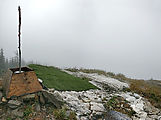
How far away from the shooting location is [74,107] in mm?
5500

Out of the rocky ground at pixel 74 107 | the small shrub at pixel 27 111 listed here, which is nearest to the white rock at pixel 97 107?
the rocky ground at pixel 74 107

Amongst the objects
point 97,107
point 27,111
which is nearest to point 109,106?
point 97,107

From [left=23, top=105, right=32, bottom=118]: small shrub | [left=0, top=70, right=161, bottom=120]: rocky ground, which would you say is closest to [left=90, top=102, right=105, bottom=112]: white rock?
[left=0, top=70, right=161, bottom=120]: rocky ground

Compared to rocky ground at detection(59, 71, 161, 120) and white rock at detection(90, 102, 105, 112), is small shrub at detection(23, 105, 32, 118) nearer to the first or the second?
rocky ground at detection(59, 71, 161, 120)

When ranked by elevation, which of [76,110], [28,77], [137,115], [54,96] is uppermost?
[28,77]

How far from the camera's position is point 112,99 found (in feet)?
22.5

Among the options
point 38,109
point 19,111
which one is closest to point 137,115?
point 38,109

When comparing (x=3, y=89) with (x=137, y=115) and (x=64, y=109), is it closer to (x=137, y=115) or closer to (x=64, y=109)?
(x=64, y=109)

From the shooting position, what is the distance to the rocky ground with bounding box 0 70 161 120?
4787 millimetres

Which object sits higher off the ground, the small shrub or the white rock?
the small shrub

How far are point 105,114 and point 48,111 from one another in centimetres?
216

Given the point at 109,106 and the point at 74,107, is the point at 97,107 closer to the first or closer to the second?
the point at 109,106

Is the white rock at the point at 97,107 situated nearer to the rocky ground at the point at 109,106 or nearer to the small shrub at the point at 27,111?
the rocky ground at the point at 109,106

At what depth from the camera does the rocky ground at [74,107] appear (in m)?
4.79
